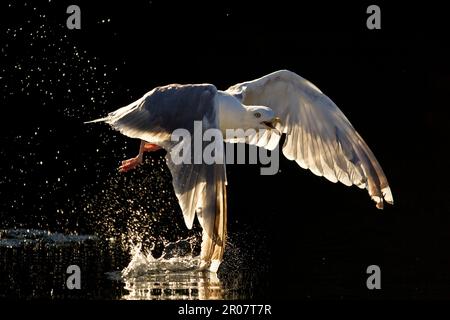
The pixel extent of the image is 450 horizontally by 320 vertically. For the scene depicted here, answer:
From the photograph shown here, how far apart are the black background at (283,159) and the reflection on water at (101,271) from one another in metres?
0.39

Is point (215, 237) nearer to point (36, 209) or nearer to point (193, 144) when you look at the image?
point (193, 144)

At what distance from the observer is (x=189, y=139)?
630 cm

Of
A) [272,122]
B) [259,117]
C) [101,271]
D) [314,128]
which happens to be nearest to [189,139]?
[259,117]

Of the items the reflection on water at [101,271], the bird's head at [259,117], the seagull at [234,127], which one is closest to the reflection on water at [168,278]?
the reflection on water at [101,271]

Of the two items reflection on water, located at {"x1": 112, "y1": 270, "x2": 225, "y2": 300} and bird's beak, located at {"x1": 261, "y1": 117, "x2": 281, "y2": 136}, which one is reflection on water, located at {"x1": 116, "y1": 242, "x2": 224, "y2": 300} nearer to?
reflection on water, located at {"x1": 112, "y1": 270, "x2": 225, "y2": 300}

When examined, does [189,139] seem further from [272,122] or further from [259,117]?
[272,122]

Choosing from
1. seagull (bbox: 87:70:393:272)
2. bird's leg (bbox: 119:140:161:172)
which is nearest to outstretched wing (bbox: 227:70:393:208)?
seagull (bbox: 87:70:393:272)

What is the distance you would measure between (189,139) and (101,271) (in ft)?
3.48

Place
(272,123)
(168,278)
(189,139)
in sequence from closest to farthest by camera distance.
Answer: (189,139)
(168,278)
(272,123)

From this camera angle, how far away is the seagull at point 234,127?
19.7ft

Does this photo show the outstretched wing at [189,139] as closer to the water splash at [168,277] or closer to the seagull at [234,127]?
the seagull at [234,127]

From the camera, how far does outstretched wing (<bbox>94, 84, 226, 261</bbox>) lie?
19.4ft

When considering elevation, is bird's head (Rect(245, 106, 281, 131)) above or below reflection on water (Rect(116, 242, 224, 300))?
above

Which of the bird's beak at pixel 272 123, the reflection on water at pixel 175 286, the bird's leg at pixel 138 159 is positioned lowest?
the reflection on water at pixel 175 286
